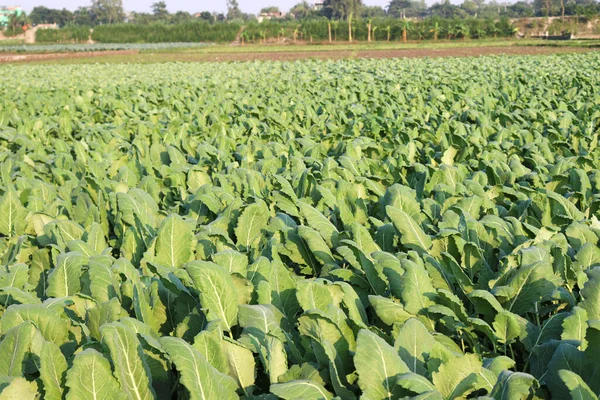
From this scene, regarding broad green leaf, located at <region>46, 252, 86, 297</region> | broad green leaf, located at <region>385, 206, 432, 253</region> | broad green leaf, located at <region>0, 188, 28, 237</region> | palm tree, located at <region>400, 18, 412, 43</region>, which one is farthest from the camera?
palm tree, located at <region>400, 18, 412, 43</region>

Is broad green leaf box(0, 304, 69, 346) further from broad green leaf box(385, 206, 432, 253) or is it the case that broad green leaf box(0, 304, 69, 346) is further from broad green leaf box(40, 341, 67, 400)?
broad green leaf box(385, 206, 432, 253)

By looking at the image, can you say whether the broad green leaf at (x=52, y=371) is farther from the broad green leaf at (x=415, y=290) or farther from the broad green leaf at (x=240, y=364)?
the broad green leaf at (x=415, y=290)

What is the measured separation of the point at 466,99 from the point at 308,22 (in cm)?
5928

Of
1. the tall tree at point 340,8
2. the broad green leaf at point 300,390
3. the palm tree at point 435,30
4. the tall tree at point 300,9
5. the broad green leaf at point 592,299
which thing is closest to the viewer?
the broad green leaf at point 300,390

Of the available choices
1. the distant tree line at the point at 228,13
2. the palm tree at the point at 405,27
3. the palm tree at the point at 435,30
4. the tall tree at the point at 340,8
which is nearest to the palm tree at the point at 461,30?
the palm tree at the point at 435,30

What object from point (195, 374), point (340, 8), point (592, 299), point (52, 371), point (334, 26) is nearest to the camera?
point (195, 374)

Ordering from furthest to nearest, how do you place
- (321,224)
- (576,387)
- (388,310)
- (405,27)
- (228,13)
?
1. (228,13)
2. (405,27)
3. (321,224)
4. (388,310)
5. (576,387)

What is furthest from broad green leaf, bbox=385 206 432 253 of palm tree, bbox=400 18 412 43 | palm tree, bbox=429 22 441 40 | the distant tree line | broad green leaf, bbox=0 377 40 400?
the distant tree line

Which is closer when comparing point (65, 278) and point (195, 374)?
point (195, 374)

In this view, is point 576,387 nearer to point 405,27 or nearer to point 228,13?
point 405,27

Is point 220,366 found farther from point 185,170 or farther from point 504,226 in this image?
point 185,170

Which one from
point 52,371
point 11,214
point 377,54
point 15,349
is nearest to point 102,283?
point 15,349

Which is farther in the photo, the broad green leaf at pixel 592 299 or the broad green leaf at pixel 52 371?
the broad green leaf at pixel 592 299

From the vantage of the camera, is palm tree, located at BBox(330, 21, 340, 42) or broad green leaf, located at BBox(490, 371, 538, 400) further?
palm tree, located at BBox(330, 21, 340, 42)
